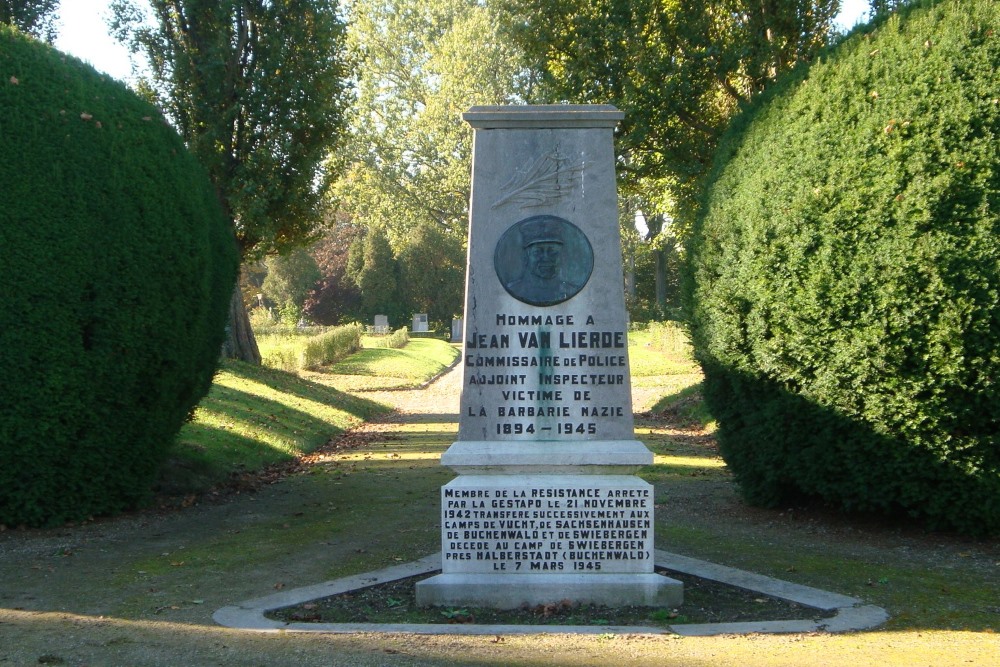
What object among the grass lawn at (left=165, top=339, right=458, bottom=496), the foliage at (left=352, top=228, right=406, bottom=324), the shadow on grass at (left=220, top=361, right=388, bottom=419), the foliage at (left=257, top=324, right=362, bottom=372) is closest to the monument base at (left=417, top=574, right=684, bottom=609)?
Answer: the grass lawn at (left=165, top=339, right=458, bottom=496)

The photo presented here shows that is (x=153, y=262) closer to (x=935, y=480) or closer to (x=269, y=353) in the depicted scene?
(x=935, y=480)

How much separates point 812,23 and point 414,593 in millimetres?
11917

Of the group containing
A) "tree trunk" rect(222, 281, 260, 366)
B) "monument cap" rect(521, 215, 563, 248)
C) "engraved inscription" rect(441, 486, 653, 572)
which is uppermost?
"monument cap" rect(521, 215, 563, 248)

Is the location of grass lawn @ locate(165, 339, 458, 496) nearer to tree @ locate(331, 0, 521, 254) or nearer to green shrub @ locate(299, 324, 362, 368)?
green shrub @ locate(299, 324, 362, 368)

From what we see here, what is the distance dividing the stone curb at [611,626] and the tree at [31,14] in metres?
14.4

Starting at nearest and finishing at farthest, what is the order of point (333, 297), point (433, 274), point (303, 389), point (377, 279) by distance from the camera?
point (303, 389)
point (377, 279)
point (433, 274)
point (333, 297)

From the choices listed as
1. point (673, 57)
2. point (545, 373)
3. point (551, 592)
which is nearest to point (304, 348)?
point (673, 57)

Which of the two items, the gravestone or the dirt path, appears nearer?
the dirt path

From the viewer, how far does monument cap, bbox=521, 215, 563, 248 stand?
6715mm

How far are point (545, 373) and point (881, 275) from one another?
305cm

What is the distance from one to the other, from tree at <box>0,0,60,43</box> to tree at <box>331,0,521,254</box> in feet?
65.0

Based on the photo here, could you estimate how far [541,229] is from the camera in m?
6.73

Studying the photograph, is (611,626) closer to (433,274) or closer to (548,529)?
(548,529)

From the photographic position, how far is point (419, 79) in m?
41.9
